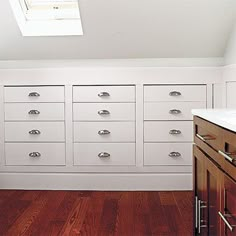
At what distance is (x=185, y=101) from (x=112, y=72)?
0.65 metres

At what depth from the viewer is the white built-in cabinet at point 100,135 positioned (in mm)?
3217

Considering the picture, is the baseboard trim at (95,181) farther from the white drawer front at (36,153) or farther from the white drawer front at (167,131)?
the white drawer front at (167,131)

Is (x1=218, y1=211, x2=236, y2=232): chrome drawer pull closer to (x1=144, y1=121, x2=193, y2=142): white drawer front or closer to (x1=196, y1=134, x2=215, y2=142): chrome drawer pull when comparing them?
(x1=196, y1=134, x2=215, y2=142): chrome drawer pull

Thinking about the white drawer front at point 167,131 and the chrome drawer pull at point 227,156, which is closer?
the chrome drawer pull at point 227,156

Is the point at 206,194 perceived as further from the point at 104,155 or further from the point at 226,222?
the point at 104,155

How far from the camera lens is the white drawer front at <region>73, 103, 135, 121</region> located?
3.23m

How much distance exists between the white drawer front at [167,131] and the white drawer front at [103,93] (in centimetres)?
28

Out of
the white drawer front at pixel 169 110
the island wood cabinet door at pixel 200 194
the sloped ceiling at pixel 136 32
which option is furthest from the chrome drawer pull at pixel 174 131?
the island wood cabinet door at pixel 200 194

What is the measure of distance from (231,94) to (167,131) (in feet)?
2.00

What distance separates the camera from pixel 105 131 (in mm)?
3234

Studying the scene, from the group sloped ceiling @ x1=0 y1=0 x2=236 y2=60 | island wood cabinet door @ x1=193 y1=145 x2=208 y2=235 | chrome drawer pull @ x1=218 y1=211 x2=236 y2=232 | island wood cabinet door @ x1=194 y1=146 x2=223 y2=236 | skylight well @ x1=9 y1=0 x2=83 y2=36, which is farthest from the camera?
skylight well @ x1=9 y1=0 x2=83 y2=36

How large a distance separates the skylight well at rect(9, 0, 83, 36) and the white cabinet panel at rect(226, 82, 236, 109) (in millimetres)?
1241

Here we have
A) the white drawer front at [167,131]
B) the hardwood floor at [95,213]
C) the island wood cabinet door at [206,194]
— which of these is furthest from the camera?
the white drawer front at [167,131]

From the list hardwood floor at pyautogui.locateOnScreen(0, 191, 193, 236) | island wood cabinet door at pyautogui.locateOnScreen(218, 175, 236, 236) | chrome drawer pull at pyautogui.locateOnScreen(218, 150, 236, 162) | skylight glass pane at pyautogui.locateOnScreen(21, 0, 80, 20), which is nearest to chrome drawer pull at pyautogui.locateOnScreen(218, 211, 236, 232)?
island wood cabinet door at pyautogui.locateOnScreen(218, 175, 236, 236)
